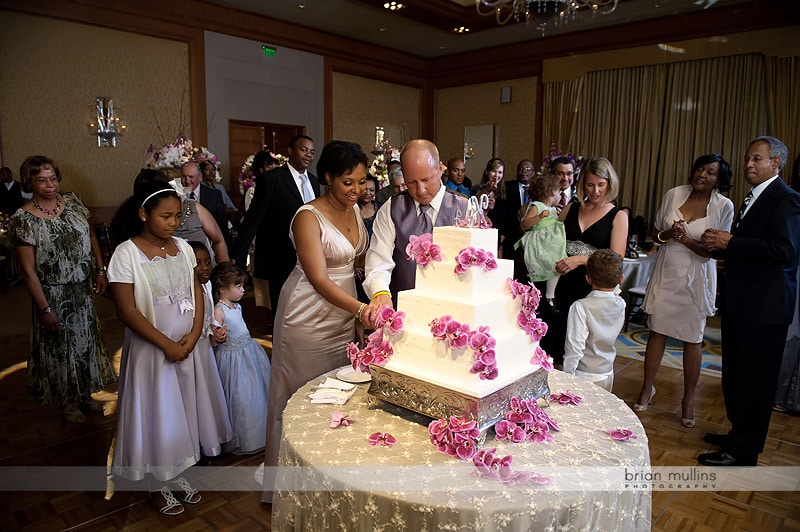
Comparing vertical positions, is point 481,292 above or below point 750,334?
above

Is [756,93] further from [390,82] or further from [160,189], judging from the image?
[160,189]

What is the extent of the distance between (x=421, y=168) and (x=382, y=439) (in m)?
1.17

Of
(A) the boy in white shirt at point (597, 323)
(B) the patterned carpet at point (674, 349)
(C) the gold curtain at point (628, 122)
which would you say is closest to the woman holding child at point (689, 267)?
(A) the boy in white shirt at point (597, 323)

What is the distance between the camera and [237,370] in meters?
3.19

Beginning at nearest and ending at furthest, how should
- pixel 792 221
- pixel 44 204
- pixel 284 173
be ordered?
pixel 792 221 < pixel 44 204 < pixel 284 173

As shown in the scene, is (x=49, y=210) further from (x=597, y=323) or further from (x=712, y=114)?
(x=712, y=114)

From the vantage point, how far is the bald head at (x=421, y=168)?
2.25 m

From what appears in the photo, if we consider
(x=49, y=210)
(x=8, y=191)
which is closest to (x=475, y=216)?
(x=49, y=210)

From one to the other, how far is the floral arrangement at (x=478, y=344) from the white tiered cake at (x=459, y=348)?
2 cm

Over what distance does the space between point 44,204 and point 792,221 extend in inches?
176

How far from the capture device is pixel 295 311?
8.22 ft

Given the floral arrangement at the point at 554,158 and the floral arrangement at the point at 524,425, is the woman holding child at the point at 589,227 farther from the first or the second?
the floral arrangement at the point at 554,158

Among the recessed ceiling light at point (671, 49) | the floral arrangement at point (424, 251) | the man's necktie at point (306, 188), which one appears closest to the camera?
the floral arrangement at point (424, 251)

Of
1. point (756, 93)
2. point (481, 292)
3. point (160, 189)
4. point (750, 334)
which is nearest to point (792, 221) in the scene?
point (750, 334)
